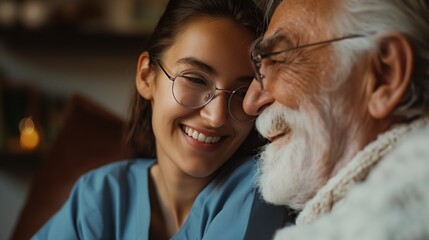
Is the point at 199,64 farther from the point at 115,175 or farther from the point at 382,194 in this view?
the point at 382,194

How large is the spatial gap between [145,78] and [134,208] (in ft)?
A: 1.22

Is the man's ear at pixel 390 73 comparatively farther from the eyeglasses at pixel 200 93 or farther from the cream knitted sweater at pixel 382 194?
the eyeglasses at pixel 200 93

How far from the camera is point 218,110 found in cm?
134

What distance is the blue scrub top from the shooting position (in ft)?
4.49

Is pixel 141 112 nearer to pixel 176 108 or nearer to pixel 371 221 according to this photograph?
pixel 176 108

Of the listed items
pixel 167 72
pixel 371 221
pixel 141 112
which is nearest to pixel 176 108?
pixel 167 72

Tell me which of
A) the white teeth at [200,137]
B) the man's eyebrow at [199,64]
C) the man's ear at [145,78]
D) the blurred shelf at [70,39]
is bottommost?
the blurred shelf at [70,39]

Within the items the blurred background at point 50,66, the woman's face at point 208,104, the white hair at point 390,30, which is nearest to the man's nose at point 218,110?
the woman's face at point 208,104

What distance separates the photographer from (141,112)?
5.53ft

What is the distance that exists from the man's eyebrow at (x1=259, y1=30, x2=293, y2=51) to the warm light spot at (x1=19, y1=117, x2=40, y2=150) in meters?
2.39

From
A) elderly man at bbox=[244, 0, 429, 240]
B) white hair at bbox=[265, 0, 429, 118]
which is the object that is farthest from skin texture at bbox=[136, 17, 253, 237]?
white hair at bbox=[265, 0, 429, 118]

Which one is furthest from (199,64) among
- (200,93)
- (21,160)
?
(21,160)

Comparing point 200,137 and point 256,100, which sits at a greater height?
point 256,100

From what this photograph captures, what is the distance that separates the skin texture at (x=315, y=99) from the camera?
1.08 metres
